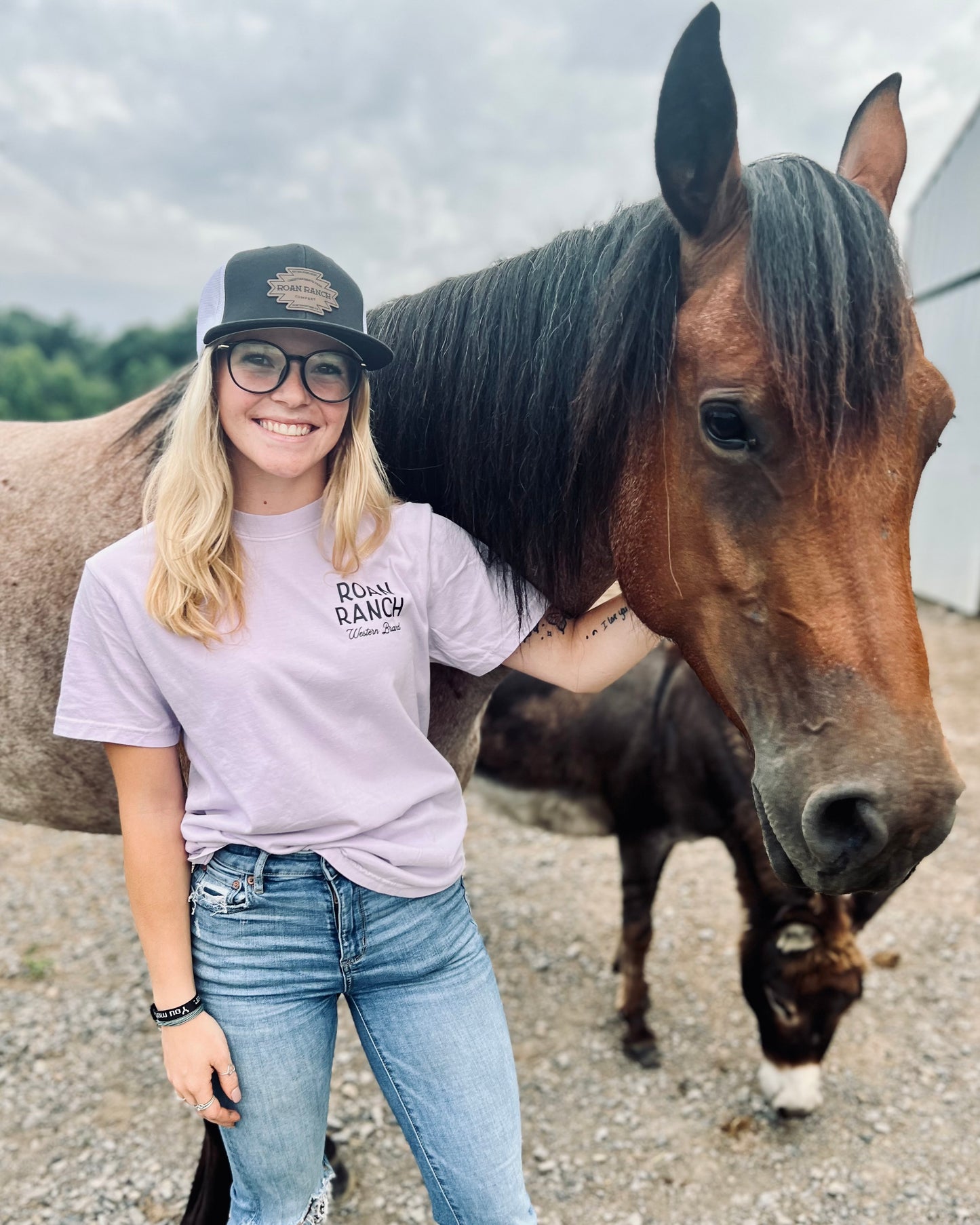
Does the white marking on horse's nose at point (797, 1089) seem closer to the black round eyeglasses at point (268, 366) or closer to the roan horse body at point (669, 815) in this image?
the roan horse body at point (669, 815)

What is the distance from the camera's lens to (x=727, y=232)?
137 cm

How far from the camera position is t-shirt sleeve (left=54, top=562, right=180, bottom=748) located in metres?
1.38

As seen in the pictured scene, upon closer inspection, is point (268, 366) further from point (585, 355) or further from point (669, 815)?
point (669, 815)

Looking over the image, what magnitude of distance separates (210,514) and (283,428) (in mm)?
205

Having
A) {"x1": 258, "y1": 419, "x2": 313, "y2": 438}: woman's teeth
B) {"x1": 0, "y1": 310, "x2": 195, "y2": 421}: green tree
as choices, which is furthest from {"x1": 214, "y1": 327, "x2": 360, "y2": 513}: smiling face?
{"x1": 0, "y1": 310, "x2": 195, "y2": 421}: green tree

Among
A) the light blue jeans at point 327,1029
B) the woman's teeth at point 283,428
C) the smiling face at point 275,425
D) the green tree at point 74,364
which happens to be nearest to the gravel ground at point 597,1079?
the light blue jeans at point 327,1029

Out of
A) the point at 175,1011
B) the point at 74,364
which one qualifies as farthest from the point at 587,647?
the point at 74,364

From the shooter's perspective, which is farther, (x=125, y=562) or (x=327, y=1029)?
(x=327, y=1029)

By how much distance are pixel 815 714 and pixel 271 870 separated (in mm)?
974

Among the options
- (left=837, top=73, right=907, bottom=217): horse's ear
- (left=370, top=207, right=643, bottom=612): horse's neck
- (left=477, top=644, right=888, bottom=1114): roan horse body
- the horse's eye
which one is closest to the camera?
the horse's eye

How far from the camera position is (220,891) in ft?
4.74

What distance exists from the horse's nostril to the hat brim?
108 cm

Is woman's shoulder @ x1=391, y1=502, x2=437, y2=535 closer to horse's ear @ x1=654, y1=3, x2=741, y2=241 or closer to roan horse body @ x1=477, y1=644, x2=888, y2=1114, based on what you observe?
horse's ear @ x1=654, y1=3, x2=741, y2=241

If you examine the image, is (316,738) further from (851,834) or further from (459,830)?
(851,834)
